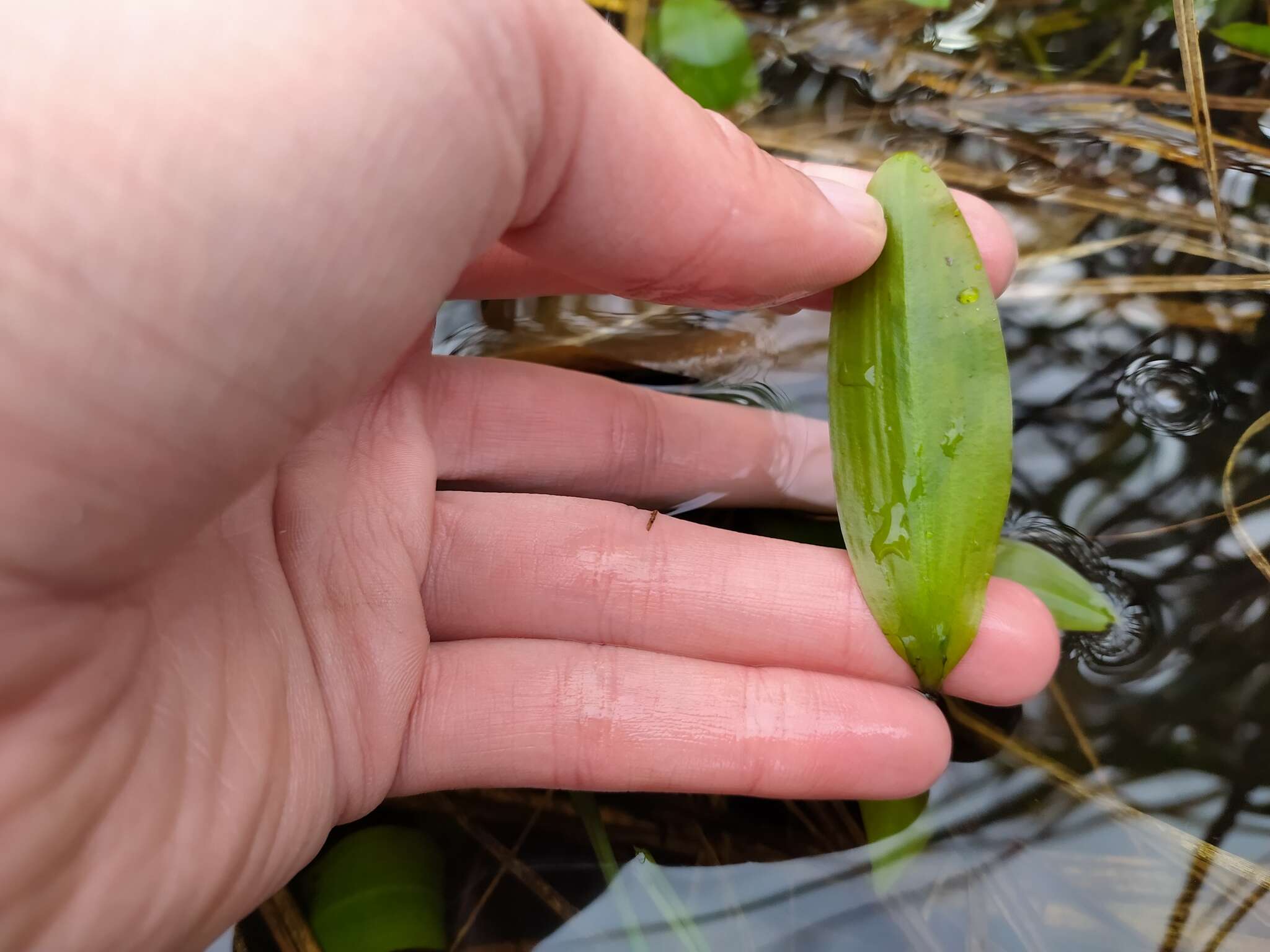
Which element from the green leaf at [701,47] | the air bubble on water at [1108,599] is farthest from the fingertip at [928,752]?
the green leaf at [701,47]

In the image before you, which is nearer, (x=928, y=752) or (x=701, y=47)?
(x=928, y=752)

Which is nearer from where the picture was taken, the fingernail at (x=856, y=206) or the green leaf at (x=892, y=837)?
the fingernail at (x=856, y=206)

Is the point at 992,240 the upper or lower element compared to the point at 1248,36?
lower

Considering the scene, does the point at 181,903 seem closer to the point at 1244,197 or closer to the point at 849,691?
the point at 849,691

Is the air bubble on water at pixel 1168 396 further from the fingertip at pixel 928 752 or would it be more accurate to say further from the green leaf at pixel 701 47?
the green leaf at pixel 701 47

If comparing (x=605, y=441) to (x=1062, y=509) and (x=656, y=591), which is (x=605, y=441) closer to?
(x=656, y=591)

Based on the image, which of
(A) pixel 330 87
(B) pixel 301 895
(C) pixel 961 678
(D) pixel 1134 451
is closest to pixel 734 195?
(A) pixel 330 87

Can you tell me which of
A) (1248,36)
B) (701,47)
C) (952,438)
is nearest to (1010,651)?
(952,438)
